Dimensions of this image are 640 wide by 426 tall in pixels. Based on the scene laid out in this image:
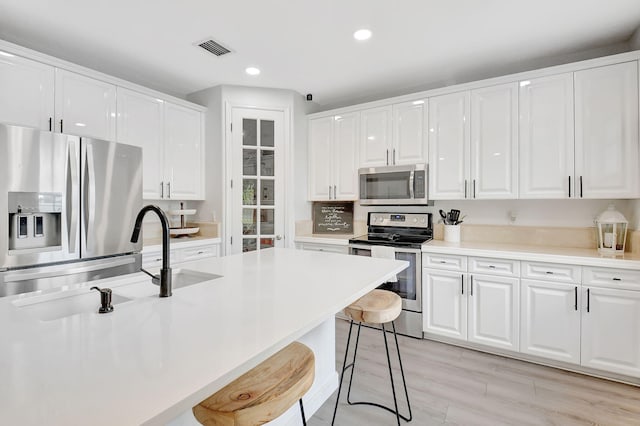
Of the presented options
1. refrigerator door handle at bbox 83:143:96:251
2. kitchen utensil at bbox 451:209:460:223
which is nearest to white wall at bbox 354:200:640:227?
kitchen utensil at bbox 451:209:460:223

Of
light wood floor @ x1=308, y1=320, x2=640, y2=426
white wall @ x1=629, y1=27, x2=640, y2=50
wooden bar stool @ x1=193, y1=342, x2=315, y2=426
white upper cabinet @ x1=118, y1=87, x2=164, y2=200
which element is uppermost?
white wall @ x1=629, y1=27, x2=640, y2=50

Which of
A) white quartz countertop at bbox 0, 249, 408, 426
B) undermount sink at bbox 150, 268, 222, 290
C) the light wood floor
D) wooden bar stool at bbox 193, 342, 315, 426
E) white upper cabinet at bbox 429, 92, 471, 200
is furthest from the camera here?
white upper cabinet at bbox 429, 92, 471, 200

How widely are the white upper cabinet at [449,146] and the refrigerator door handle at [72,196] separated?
3.01 m

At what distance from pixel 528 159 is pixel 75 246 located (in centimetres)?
364

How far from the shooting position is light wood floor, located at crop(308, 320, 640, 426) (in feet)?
6.28

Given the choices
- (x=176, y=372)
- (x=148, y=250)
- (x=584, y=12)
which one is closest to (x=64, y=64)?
(x=148, y=250)

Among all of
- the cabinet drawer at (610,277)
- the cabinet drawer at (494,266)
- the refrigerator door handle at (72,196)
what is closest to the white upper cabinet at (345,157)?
the cabinet drawer at (494,266)

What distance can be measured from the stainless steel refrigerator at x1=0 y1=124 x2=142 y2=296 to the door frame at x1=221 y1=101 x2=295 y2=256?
3.04 ft

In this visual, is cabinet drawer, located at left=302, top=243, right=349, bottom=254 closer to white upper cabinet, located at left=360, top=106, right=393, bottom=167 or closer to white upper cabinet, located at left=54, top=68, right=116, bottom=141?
white upper cabinet, located at left=360, top=106, right=393, bottom=167

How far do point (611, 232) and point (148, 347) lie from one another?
329 centimetres

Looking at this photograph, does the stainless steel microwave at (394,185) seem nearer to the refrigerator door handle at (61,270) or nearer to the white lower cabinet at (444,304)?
the white lower cabinet at (444,304)

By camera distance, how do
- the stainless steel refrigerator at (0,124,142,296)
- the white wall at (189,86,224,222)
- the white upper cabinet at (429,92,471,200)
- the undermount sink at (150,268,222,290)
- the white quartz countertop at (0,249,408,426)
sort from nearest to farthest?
the white quartz countertop at (0,249,408,426), the undermount sink at (150,268,222,290), the stainless steel refrigerator at (0,124,142,296), the white upper cabinet at (429,92,471,200), the white wall at (189,86,224,222)

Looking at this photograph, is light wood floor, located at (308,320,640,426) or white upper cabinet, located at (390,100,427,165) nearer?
light wood floor, located at (308,320,640,426)

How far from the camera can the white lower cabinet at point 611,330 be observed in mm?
2217
